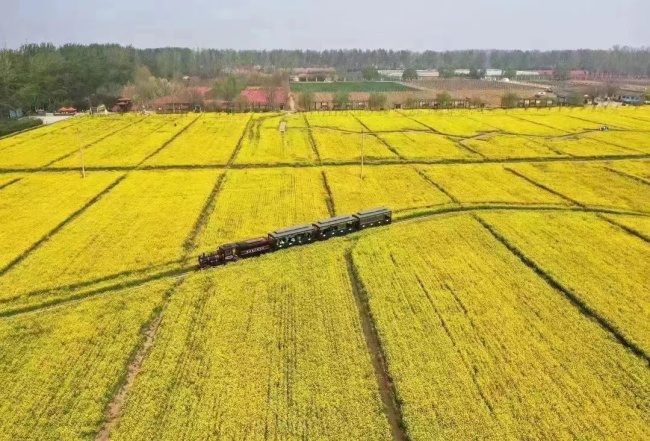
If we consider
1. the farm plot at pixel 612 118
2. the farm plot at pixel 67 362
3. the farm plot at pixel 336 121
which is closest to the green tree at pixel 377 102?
the farm plot at pixel 336 121

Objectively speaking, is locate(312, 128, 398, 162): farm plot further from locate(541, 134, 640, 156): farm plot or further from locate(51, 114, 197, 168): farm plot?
locate(541, 134, 640, 156): farm plot

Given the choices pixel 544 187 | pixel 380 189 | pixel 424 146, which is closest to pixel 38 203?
pixel 380 189

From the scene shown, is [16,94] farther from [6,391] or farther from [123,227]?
[6,391]

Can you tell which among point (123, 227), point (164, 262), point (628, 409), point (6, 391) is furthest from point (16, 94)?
point (628, 409)

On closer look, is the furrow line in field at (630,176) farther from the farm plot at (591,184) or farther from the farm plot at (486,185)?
the farm plot at (486,185)

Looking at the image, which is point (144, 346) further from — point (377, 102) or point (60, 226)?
point (377, 102)
